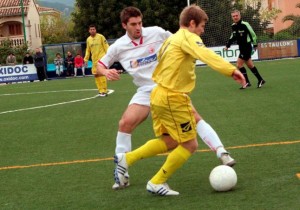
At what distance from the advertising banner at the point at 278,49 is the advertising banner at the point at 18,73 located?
12.4 metres

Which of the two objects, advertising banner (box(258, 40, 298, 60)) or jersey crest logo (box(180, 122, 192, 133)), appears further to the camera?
advertising banner (box(258, 40, 298, 60))

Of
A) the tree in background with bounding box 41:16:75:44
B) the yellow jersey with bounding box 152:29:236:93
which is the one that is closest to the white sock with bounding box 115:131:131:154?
the yellow jersey with bounding box 152:29:236:93

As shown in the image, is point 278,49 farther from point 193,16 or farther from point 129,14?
point 193,16

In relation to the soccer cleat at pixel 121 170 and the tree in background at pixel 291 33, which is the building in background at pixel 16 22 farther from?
the soccer cleat at pixel 121 170

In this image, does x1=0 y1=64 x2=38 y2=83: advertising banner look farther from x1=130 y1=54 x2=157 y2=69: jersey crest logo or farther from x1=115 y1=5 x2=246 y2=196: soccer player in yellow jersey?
x1=115 y1=5 x2=246 y2=196: soccer player in yellow jersey

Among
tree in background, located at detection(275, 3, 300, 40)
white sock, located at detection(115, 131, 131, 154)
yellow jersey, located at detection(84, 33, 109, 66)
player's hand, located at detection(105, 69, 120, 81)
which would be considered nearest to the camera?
player's hand, located at detection(105, 69, 120, 81)

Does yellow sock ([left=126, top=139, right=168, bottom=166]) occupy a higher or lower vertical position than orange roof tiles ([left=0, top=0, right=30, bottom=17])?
lower

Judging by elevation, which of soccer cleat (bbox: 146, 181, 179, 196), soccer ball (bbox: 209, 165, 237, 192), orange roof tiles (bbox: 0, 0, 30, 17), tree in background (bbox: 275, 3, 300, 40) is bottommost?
tree in background (bbox: 275, 3, 300, 40)

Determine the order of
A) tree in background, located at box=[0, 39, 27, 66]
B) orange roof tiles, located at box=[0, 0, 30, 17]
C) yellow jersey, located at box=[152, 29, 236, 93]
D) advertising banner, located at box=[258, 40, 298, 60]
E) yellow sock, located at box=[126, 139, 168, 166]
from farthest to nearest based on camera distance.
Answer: orange roof tiles, located at box=[0, 0, 30, 17] → tree in background, located at box=[0, 39, 27, 66] → advertising banner, located at box=[258, 40, 298, 60] → yellow sock, located at box=[126, 139, 168, 166] → yellow jersey, located at box=[152, 29, 236, 93]

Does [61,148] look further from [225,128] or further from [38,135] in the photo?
[225,128]

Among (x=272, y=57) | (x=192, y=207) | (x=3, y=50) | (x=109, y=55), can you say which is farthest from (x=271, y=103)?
(x=3, y=50)

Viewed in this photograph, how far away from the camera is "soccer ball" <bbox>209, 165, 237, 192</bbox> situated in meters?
5.60

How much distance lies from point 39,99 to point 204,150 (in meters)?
10.8

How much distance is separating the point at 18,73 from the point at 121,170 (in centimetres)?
2724
